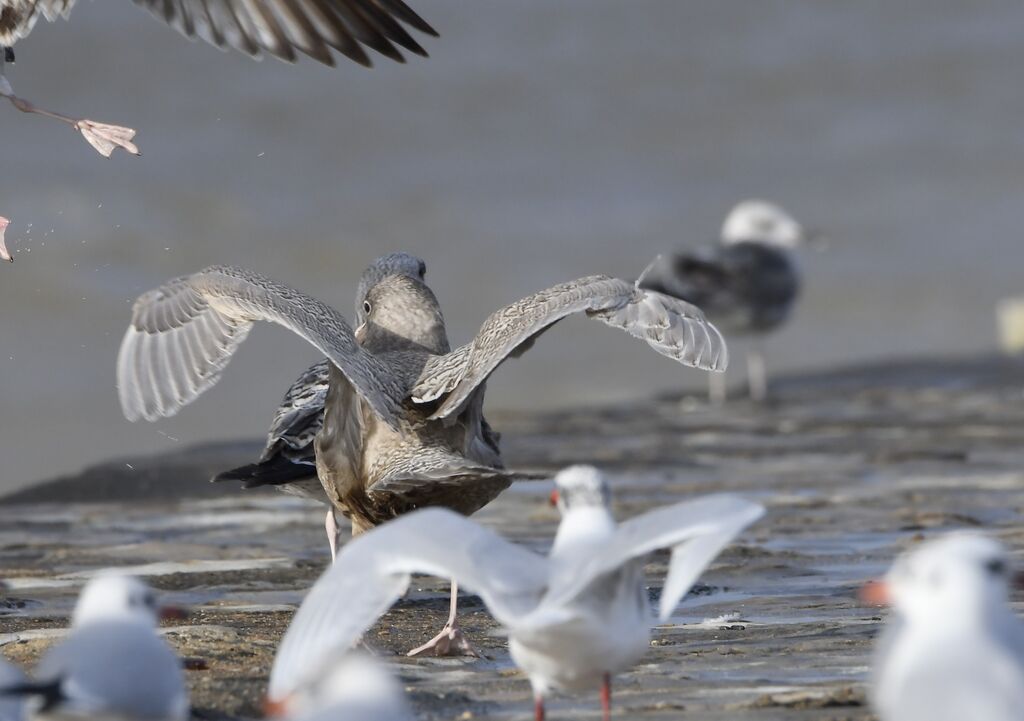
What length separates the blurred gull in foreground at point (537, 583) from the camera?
427 centimetres

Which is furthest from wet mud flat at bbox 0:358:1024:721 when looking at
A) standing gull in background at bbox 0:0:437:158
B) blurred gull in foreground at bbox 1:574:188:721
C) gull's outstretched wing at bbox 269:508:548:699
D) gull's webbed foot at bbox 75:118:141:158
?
standing gull in background at bbox 0:0:437:158

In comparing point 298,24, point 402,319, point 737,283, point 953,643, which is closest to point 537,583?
point 953,643

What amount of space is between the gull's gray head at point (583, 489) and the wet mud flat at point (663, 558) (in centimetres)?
53

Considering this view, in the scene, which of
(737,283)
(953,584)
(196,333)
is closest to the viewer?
(953,584)

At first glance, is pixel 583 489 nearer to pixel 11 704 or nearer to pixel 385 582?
pixel 385 582

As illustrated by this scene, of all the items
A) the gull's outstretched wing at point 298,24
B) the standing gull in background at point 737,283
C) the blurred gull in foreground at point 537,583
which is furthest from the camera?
the standing gull in background at point 737,283

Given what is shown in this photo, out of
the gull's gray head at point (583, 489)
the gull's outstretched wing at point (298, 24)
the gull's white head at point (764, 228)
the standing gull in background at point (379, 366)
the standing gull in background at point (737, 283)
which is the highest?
the gull's white head at point (764, 228)

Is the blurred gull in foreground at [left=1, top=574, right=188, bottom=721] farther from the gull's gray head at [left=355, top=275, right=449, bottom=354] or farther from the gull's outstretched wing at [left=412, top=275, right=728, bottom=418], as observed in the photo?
the gull's gray head at [left=355, top=275, right=449, bottom=354]

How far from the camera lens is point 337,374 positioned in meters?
6.85

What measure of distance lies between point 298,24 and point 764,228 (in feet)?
33.2

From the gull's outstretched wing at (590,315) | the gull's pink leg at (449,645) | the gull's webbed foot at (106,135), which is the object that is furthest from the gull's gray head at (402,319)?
the gull's webbed foot at (106,135)

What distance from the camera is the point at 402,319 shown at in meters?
7.21

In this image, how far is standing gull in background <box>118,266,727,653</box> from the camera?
637 cm

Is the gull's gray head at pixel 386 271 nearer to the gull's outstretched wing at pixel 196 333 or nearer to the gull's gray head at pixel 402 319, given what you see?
the gull's gray head at pixel 402 319
